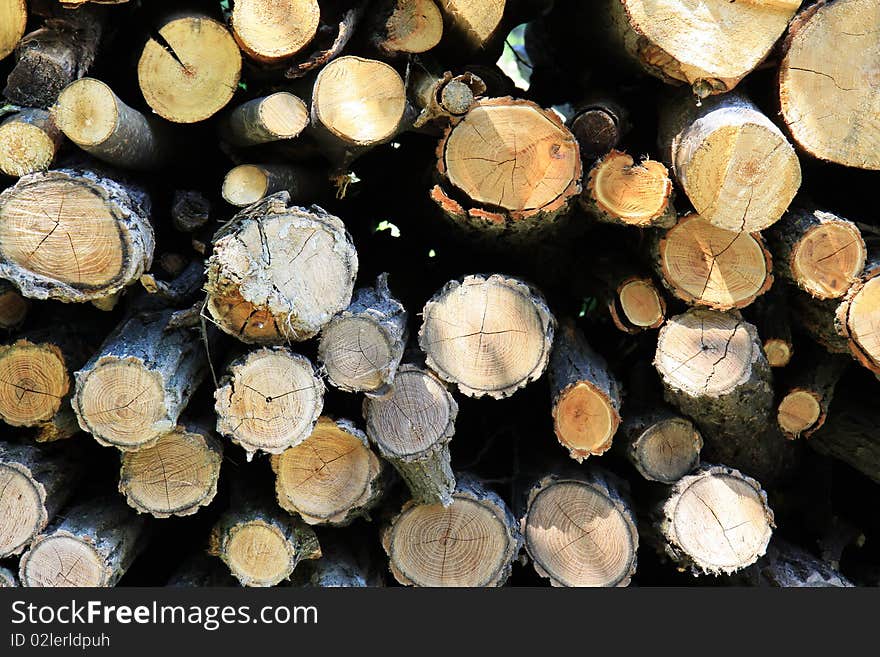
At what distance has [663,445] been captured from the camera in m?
2.52

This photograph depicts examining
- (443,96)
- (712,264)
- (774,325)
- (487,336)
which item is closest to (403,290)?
(487,336)

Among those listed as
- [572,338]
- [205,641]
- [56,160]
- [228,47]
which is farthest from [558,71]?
[205,641]

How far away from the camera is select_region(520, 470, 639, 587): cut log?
248 centimetres

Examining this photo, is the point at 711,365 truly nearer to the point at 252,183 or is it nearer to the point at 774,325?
the point at 774,325

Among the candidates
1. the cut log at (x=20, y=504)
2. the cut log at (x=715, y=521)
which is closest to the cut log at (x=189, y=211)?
the cut log at (x=20, y=504)

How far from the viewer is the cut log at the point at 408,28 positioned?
230 cm

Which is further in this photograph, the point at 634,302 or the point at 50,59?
the point at 634,302

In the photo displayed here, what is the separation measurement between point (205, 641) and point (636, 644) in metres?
1.34

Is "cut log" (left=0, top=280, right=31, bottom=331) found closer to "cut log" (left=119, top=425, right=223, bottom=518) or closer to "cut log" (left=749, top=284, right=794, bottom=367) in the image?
"cut log" (left=119, top=425, right=223, bottom=518)

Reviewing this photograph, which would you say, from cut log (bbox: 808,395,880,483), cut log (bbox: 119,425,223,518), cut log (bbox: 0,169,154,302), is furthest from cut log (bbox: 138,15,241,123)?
cut log (bbox: 808,395,880,483)

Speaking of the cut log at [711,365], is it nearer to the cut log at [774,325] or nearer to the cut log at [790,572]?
the cut log at [774,325]

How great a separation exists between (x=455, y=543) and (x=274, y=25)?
5.27 ft

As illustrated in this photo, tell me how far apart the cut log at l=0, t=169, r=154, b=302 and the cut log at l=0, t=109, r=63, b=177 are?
0.14 metres

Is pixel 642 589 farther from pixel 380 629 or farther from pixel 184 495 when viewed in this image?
pixel 184 495
